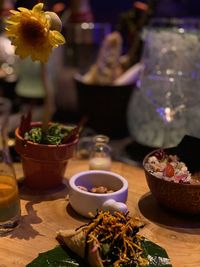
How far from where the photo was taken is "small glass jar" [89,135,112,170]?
1167mm

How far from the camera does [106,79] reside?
4.93 ft

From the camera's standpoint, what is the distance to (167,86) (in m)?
1.30

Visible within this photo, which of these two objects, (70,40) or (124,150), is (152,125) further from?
(70,40)

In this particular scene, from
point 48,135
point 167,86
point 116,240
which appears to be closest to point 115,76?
point 167,86

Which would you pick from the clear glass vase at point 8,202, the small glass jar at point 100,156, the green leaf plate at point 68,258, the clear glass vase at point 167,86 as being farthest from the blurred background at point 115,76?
the green leaf plate at point 68,258

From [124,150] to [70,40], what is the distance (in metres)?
0.53

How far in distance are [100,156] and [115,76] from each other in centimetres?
42

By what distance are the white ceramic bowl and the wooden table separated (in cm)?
4

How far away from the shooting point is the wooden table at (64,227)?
834 mm

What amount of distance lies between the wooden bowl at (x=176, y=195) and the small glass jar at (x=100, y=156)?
218 mm

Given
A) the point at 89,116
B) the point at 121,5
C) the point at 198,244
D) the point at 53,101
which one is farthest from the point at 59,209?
the point at 121,5

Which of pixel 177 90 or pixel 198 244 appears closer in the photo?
pixel 198 244

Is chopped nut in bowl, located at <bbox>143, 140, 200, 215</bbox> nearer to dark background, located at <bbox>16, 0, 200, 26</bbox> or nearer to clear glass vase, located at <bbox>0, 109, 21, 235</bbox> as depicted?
clear glass vase, located at <bbox>0, 109, 21, 235</bbox>

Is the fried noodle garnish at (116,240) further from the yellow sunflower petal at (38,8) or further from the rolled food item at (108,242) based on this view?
the yellow sunflower petal at (38,8)
